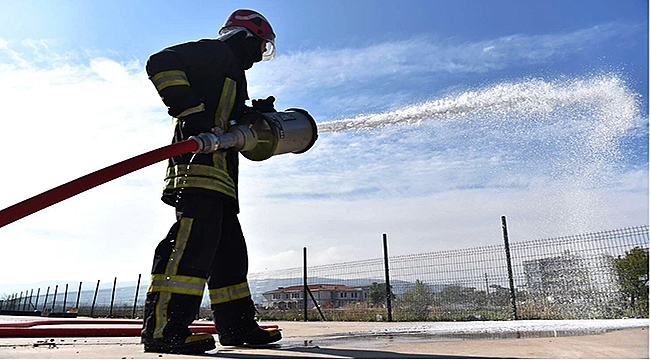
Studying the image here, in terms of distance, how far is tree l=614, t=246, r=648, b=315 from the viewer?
6742mm

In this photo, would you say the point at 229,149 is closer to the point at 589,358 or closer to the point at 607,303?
the point at 589,358

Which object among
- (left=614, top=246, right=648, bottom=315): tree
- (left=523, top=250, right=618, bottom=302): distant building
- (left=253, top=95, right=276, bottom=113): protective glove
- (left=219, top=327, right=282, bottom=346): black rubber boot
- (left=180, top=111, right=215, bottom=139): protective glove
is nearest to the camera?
(left=180, top=111, right=215, bottom=139): protective glove

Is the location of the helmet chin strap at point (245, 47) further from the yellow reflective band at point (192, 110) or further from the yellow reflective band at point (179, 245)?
the yellow reflective band at point (179, 245)

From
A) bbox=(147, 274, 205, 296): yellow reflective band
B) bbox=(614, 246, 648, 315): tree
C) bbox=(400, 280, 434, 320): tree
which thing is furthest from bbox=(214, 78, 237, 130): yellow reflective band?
bbox=(400, 280, 434, 320): tree

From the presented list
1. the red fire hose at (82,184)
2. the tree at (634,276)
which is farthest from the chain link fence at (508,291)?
the red fire hose at (82,184)

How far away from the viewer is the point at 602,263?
735 cm

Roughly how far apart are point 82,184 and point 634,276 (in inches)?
297

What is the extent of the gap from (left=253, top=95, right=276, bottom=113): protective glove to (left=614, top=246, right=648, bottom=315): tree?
6.16 metres

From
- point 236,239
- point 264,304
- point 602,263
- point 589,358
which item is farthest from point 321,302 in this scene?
point 589,358

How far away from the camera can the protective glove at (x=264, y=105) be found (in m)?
3.31

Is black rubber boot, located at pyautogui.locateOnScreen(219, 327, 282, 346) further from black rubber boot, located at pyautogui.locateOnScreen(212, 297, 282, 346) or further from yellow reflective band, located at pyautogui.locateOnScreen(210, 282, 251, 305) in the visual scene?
yellow reflective band, located at pyautogui.locateOnScreen(210, 282, 251, 305)

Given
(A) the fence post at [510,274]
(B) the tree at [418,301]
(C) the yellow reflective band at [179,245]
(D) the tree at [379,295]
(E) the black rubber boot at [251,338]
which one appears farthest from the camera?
(D) the tree at [379,295]

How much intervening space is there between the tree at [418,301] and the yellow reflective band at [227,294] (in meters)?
7.01

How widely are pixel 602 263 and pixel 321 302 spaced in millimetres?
7130
